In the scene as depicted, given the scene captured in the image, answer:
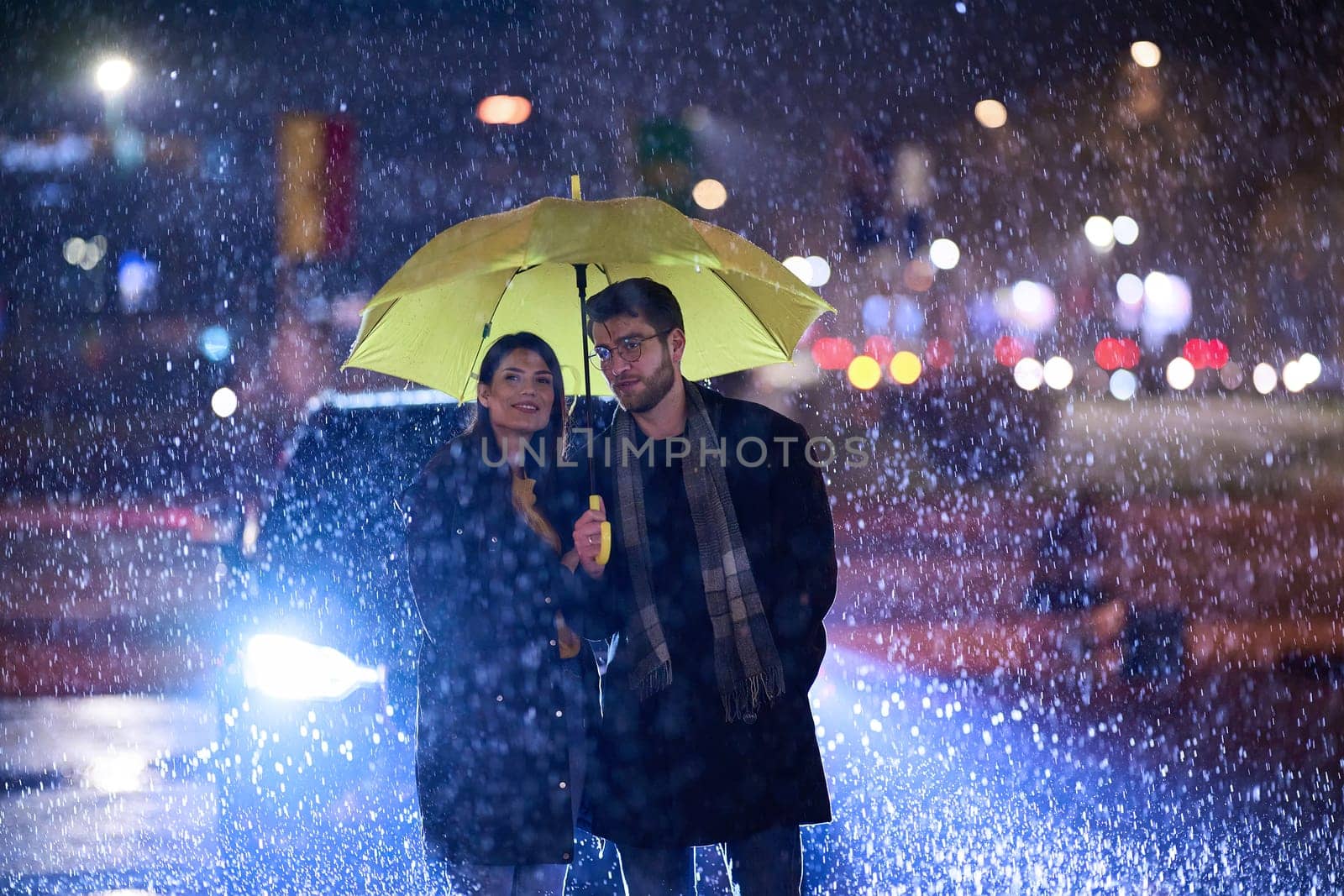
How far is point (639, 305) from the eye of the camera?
3.42 meters

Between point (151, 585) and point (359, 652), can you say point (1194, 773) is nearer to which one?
point (359, 652)

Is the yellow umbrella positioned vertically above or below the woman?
above

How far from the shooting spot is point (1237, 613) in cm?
1218

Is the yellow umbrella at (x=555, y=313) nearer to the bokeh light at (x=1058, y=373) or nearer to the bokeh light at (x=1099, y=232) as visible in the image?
the bokeh light at (x=1058, y=373)

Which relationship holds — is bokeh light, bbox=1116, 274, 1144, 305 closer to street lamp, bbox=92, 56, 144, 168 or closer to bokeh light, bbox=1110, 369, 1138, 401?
bokeh light, bbox=1110, 369, 1138, 401

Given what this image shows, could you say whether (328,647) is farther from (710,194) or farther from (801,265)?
(710,194)

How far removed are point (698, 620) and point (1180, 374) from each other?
49.8 m

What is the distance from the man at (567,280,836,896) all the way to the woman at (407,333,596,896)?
0.12 meters

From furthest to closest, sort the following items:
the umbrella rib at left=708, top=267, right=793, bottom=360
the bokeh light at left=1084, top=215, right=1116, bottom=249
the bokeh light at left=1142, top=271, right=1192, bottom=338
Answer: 1. the bokeh light at left=1084, top=215, right=1116, bottom=249
2. the bokeh light at left=1142, top=271, right=1192, bottom=338
3. the umbrella rib at left=708, top=267, right=793, bottom=360

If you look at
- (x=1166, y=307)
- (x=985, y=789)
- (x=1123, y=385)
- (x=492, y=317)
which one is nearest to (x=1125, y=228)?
(x=1166, y=307)

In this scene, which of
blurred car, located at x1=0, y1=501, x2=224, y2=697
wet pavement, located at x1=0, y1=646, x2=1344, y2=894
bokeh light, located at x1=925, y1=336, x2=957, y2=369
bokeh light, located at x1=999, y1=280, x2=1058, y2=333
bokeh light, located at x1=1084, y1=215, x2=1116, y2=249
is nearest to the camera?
wet pavement, located at x1=0, y1=646, x2=1344, y2=894

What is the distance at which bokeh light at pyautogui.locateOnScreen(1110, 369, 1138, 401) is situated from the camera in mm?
46875

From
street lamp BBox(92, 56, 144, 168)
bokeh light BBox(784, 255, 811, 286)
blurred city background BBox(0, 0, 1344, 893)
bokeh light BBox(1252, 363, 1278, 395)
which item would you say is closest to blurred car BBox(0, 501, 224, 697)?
blurred city background BBox(0, 0, 1344, 893)

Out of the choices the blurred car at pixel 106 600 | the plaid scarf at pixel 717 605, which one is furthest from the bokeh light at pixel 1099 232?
the plaid scarf at pixel 717 605
